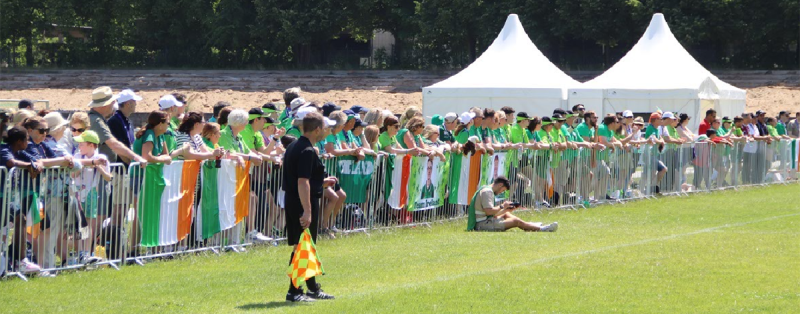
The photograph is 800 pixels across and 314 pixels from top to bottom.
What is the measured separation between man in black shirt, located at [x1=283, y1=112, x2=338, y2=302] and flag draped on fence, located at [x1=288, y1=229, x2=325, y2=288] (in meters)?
0.11

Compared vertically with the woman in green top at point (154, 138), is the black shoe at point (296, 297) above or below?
below

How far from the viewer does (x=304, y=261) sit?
9.69 meters

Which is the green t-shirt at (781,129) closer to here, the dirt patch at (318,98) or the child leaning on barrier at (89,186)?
the dirt patch at (318,98)

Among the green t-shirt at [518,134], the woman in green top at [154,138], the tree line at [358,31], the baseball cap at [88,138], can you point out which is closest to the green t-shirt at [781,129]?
the green t-shirt at [518,134]

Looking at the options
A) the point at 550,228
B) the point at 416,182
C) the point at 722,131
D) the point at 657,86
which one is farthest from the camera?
the point at 657,86

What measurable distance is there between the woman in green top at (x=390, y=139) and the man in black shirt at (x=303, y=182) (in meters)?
6.49

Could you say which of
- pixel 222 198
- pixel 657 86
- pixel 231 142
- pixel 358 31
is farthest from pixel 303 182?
pixel 358 31

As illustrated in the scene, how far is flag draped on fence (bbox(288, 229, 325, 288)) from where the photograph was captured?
9.68 m

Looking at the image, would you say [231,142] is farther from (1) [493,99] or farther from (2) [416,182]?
(1) [493,99]

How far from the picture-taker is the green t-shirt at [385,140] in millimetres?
16484

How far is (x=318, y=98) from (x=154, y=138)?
45257 millimetres

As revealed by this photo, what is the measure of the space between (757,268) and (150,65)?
67313 millimetres

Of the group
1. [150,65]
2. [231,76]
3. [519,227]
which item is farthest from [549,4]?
[519,227]

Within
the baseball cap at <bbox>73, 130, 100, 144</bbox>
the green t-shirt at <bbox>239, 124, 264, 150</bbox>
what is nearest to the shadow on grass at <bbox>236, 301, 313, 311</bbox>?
the baseball cap at <bbox>73, 130, 100, 144</bbox>
